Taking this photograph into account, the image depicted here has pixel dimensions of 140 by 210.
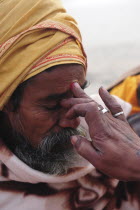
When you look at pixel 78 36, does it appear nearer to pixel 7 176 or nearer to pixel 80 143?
pixel 80 143

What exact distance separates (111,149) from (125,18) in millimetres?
7251

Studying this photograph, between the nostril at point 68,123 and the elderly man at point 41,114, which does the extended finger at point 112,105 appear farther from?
the nostril at point 68,123

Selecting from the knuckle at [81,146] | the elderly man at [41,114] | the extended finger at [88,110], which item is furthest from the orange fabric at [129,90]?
the knuckle at [81,146]

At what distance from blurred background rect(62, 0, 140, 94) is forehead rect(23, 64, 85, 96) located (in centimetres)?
344

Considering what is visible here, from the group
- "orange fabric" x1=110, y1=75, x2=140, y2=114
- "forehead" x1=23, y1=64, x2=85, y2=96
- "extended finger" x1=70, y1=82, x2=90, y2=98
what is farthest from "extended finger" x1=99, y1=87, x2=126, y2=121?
"orange fabric" x1=110, y1=75, x2=140, y2=114

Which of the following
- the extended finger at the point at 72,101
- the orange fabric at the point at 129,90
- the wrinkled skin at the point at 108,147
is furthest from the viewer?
the orange fabric at the point at 129,90

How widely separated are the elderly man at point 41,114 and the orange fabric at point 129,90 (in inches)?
31.8

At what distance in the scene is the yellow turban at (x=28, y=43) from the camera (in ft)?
7.19

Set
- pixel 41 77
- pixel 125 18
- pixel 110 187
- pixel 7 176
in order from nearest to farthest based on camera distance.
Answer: pixel 41 77 → pixel 7 176 → pixel 110 187 → pixel 125 18

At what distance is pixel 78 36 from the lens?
239 centimetres

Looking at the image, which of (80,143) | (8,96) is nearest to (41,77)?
(8,96)

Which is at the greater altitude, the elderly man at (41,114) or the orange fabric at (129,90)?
the elderly man at (41,114)

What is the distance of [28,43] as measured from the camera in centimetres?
221

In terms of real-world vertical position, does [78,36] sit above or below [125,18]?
above
